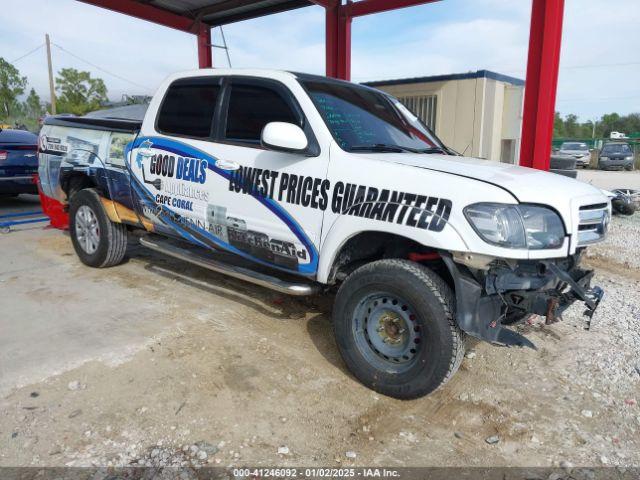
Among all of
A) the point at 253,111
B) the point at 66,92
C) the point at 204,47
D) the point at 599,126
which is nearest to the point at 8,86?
the point at 66,92

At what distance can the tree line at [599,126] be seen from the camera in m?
70.9

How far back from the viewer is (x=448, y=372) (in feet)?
9.72

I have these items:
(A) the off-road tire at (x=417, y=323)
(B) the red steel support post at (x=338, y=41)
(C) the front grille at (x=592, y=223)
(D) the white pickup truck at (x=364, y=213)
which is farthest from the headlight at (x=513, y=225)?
(B) the red steel support post at (x=338, y=41)

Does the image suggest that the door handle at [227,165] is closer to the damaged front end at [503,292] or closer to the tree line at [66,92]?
the damaged front end at [503,292]

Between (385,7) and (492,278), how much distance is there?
7.54 metres

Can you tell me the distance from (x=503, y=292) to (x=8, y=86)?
49.1m

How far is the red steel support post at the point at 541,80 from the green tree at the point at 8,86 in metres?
46.0

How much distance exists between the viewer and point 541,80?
259 inches

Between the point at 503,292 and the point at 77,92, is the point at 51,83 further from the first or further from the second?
the point at 503,292

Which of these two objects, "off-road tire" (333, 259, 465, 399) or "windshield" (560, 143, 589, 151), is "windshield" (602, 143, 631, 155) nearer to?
"windshield" (560, 143, 589, 151)

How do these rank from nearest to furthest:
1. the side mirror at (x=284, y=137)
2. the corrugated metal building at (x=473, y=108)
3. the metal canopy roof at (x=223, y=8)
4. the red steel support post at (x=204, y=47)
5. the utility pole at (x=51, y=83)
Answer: the side mirror at (x=284, y=137) → the corrugated metal building at (x=473, y=108) → the metal canopy roof at (x=223, y=8) → the red steel support post at (x=204, y=47) → the utility pole at (x=51, y=83)

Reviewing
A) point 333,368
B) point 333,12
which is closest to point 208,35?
point 333,12

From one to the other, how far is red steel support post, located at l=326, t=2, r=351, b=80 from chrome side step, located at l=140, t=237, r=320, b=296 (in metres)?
6.26

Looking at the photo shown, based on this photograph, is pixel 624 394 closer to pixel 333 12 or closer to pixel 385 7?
pixel 385 7
